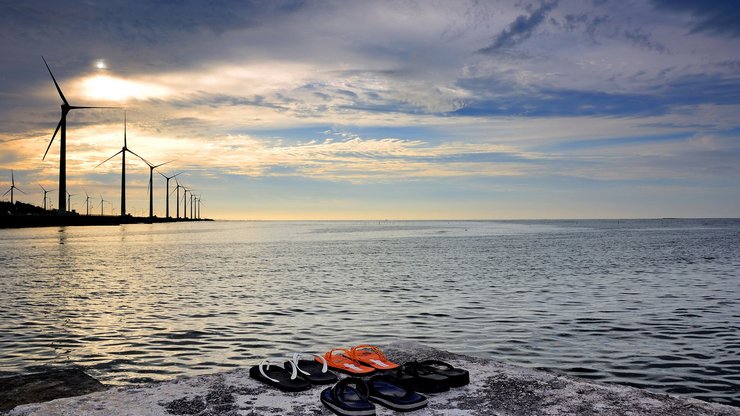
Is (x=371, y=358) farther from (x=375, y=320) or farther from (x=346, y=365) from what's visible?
(x=375, y=320)

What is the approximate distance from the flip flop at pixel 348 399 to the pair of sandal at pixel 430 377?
0.55m

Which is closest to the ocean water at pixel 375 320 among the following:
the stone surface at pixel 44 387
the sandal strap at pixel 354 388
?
the stone surface at pixel 44 387

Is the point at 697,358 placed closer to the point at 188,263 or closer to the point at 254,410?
the point at 254,410

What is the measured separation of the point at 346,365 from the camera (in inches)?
313

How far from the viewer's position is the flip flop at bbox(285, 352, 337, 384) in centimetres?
733

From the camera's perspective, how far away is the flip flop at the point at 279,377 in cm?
710

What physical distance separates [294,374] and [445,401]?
1.95m

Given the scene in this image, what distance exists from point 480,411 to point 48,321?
19483 millimetres

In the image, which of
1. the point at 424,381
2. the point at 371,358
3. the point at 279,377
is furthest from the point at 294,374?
the point at 424,381

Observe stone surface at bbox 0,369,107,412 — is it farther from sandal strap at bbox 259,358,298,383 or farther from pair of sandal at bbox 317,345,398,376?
pair of sandal at bbox 317,345,398,376

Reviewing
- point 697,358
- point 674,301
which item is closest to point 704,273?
point 674,301

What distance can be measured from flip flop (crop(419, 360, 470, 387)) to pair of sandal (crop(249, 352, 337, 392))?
1.24m

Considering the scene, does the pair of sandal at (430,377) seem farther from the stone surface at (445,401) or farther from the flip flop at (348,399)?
the flip flop at (348,399)

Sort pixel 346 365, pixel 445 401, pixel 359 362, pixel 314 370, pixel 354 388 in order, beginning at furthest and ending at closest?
pixel 359 362, pixel 346 365, pixel 314 370, pixel 354 388, pixel 445 401
